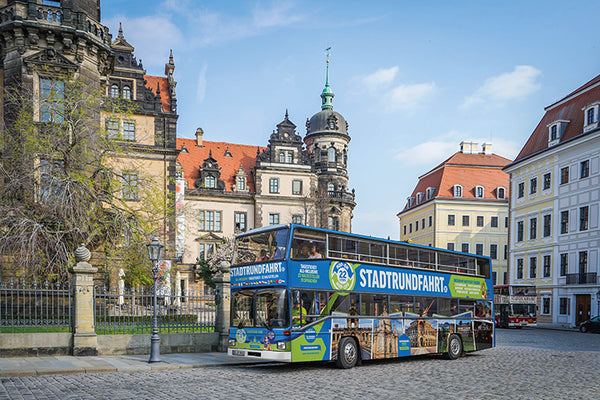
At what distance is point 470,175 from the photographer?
70.6 m

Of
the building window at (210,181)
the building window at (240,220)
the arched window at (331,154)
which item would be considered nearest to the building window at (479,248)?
the arched window at (331,154)

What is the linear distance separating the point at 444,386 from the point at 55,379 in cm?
896

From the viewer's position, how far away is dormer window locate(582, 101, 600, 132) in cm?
4031

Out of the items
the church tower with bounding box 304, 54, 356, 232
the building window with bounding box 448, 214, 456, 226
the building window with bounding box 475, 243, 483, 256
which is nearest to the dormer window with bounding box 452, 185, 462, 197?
the building window with bounding box 448, 214, 456, 226

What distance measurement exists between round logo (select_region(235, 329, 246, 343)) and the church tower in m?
47.6

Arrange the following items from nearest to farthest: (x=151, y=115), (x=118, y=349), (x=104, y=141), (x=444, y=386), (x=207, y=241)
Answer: (x=444, y=386) → (x=118, y=349) → (x=104, y=141) → (x=151, y=115) → (x=207, y=241)

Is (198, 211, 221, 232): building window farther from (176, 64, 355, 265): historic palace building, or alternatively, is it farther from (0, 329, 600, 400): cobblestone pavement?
(0, 329, 600, 400): cobblestone pavement

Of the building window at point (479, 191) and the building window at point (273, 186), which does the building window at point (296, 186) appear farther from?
the building window at point (479, 191)

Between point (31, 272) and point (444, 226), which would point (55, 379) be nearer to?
point (31, 272)

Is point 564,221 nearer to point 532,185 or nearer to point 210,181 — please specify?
point 532,185

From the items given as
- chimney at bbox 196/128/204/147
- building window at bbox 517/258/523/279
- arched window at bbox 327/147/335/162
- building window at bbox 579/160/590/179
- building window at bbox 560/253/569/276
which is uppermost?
chimney at bbox 196/128/204/147

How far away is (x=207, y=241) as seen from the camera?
60656 millimetres

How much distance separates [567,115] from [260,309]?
38043 mm

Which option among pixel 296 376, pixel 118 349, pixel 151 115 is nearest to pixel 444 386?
pixel 296 376
